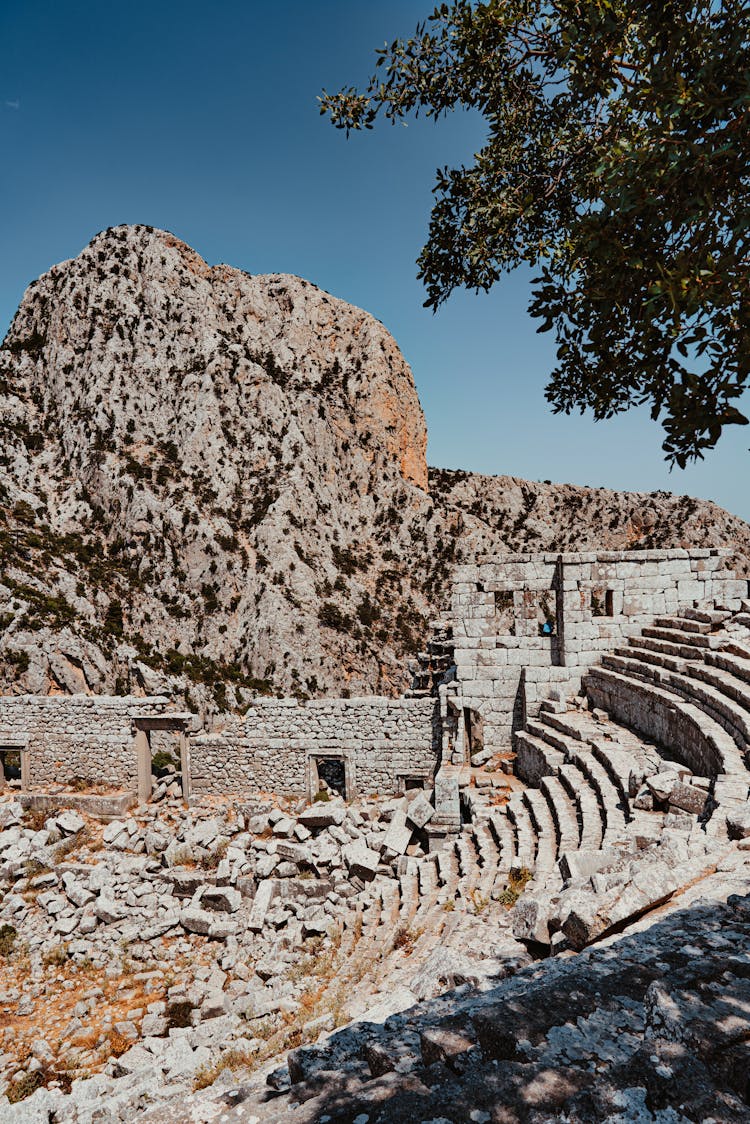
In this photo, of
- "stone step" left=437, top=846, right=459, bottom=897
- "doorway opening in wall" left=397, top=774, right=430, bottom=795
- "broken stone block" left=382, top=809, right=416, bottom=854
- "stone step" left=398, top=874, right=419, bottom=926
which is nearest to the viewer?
"stone step" left=398, top=874, right=419, bottom=926

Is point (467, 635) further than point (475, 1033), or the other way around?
point (467, 635)

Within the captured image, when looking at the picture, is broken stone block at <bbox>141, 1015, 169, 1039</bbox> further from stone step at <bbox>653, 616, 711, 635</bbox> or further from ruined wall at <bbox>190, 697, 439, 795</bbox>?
stone step at <bbox>653, 616, 711, 635</bbox>

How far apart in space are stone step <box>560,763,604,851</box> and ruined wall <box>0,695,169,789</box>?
11775mm

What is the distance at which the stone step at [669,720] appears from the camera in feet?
26.5

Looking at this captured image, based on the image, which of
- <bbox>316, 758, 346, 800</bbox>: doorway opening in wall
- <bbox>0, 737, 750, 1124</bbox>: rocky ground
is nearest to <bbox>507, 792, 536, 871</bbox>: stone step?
<bbox>0, 737, 750, 1124</bbox>: rocky ground

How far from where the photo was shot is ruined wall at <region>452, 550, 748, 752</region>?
13570 millimetres

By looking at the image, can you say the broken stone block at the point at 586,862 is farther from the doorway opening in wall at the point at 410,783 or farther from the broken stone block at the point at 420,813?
the doorway opening in wall at the point at 410,783

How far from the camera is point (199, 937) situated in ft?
33.1

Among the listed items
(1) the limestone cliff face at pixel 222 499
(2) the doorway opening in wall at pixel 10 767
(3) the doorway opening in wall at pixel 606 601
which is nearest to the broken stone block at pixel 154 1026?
(3) the doorway opening in wall at pixel 606 601

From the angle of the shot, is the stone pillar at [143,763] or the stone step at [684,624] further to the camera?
the stone pillar at [143,763]

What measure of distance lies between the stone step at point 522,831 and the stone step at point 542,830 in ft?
0.27

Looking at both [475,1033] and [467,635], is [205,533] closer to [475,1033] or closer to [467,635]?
[467,635]

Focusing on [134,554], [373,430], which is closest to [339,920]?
[134,554]

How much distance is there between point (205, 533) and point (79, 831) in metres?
29.0
